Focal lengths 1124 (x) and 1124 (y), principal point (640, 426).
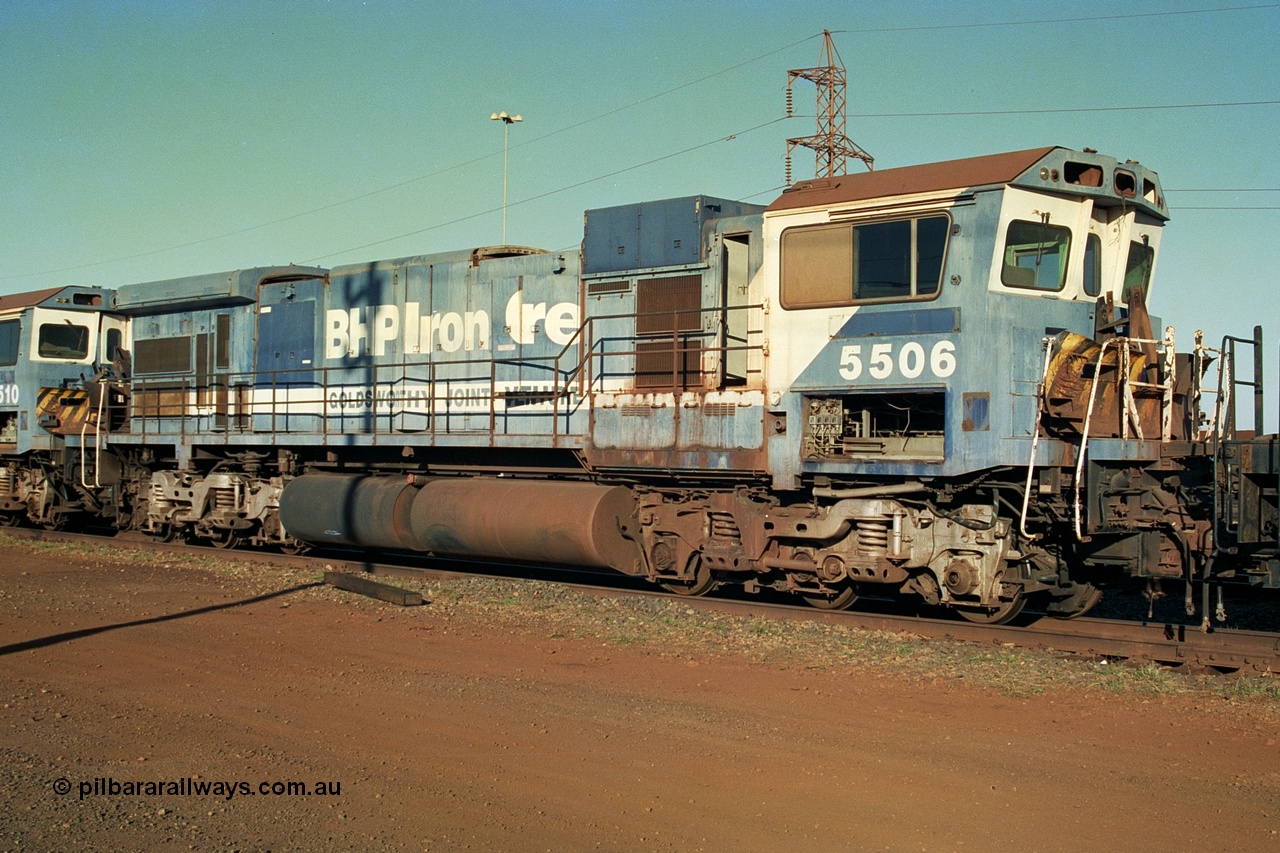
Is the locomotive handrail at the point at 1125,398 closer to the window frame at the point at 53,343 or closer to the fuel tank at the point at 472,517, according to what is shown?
the fuel tank at the point at 472,517

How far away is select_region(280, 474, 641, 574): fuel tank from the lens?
1254cm

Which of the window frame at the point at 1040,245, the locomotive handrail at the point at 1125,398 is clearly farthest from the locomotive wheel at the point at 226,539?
the locomotive handrail at the point at 1125,398

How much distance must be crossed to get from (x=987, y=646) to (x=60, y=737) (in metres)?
7.42

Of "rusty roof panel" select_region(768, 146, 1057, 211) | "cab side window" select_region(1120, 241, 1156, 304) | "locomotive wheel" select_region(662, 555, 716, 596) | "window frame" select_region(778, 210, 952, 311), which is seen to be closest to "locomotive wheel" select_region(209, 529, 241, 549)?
"locomotive wheel" select_region(662, 555, 716, 596)

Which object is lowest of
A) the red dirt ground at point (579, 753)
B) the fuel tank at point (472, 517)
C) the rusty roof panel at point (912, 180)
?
the red dirt ground at point (579, 753)

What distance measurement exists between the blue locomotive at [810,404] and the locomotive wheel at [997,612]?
0.14ft

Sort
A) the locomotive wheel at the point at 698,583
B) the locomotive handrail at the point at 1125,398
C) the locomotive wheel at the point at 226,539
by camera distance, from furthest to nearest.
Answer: the locomotive wheel at the point at 226,539 < the locomotive wheel at the point at 698,583 < the locomotive handrail at the point at 1125,398

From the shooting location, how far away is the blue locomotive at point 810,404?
10055 millimetres

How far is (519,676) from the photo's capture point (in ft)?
28.7

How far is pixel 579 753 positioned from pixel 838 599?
5466 mm

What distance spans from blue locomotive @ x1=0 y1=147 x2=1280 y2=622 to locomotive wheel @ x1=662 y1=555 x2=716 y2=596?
33 millimetres

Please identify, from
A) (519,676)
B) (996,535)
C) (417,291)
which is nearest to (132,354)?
(417,291)

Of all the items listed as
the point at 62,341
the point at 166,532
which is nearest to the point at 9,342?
the point at 62,341

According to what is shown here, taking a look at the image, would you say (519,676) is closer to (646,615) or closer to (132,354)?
(646,615)
